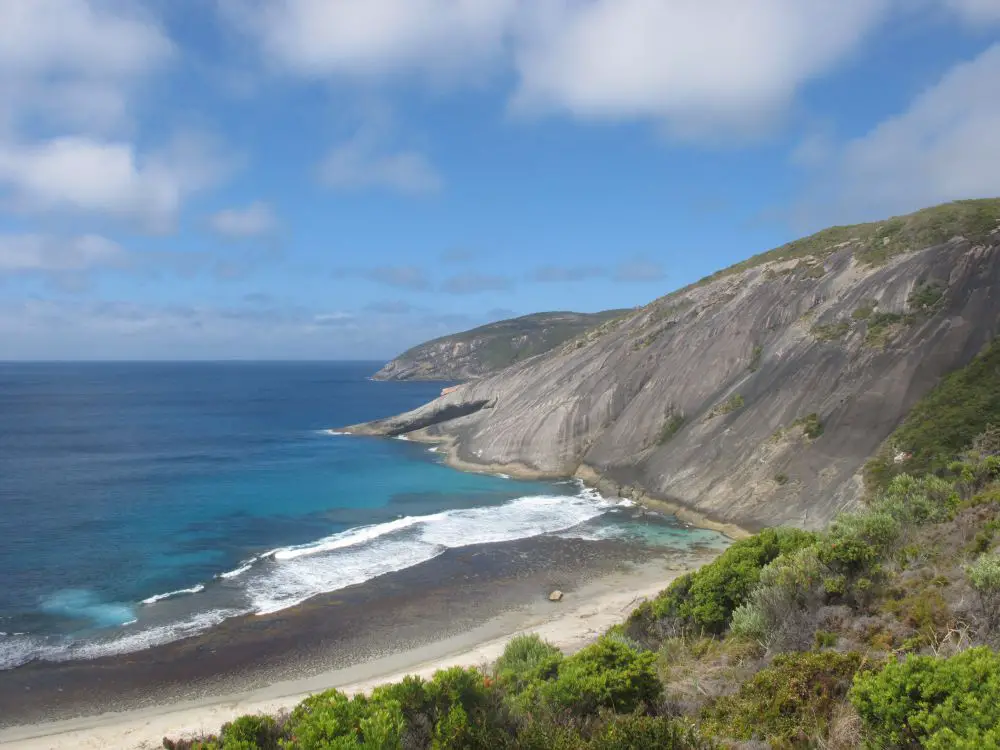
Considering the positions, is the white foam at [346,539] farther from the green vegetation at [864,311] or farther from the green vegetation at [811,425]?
the green vegetation at [864,311]

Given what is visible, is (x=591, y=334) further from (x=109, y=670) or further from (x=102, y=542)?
(x=109, y=670)

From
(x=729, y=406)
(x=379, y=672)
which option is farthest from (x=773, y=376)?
(x=379, y=672)

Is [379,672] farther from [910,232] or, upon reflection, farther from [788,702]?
[910,232]

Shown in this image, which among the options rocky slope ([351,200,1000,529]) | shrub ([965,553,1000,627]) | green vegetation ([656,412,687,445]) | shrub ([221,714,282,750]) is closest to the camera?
shrub ([221,714,282,750])

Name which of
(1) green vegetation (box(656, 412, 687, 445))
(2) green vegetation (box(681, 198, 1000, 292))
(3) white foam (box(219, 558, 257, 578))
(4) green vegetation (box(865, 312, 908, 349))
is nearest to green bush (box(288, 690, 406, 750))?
(3) white foam (box(219, 558, 257, 578))

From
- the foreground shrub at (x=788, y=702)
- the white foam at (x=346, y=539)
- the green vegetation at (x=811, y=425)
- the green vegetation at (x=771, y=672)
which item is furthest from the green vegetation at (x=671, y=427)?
the foreground shrub at (x=788, y=702)

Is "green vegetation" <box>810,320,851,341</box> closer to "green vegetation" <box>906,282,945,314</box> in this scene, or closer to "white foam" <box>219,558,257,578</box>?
"green vegetation" <box>906,282,945,314</box>
